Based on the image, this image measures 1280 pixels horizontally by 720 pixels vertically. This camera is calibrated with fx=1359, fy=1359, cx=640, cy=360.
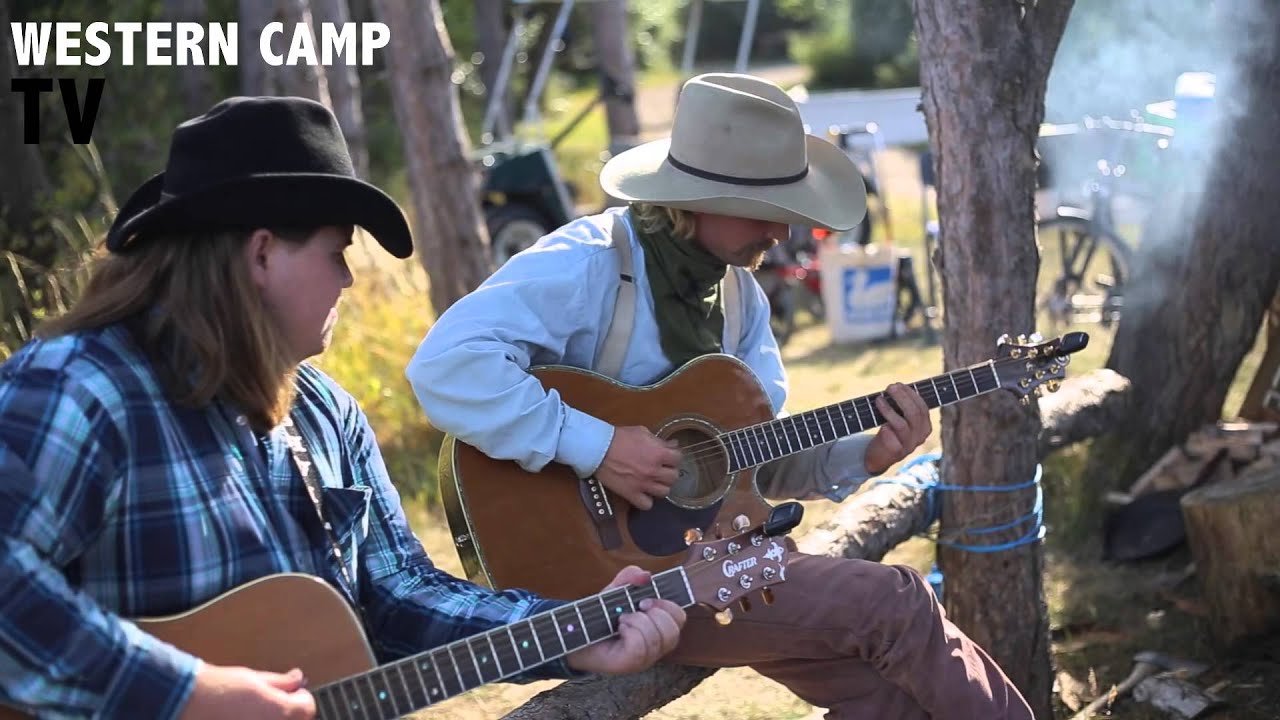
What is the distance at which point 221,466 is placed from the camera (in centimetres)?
219

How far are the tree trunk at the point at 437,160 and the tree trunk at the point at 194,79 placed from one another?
3998 mm

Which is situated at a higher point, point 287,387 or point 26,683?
point 287,387

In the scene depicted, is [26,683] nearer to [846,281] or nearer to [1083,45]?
[1083,45]

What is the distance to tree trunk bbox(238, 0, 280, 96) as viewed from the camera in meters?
7.79

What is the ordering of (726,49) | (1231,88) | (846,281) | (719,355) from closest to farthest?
(719,355)
(1231,88)
(846,281)
(726,49)

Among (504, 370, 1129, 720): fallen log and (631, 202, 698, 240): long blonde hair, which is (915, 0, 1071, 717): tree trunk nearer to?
(504, 370, 1129, 720): fallen log

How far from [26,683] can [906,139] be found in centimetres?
1263

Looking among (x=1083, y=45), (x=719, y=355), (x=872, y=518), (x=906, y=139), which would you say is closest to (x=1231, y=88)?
Answer: (x=1083, y=45)

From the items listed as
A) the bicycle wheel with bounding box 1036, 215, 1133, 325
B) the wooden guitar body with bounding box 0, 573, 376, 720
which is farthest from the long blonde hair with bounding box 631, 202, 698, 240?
the bicycle wheel with bounding box 1036, 215, 1133, 325

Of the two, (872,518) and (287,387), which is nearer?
(287,387)

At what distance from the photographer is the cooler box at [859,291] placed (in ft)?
31.1

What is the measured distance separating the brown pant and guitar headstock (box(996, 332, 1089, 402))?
2.55 ft

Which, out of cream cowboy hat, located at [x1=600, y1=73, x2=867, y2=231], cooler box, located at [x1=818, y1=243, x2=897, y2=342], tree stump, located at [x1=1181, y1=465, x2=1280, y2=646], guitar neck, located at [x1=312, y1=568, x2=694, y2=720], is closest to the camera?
guitar neck, located at [x1=312, y1=568, x2=694, y2=720]

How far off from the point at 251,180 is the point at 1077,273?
7439 millimetres
